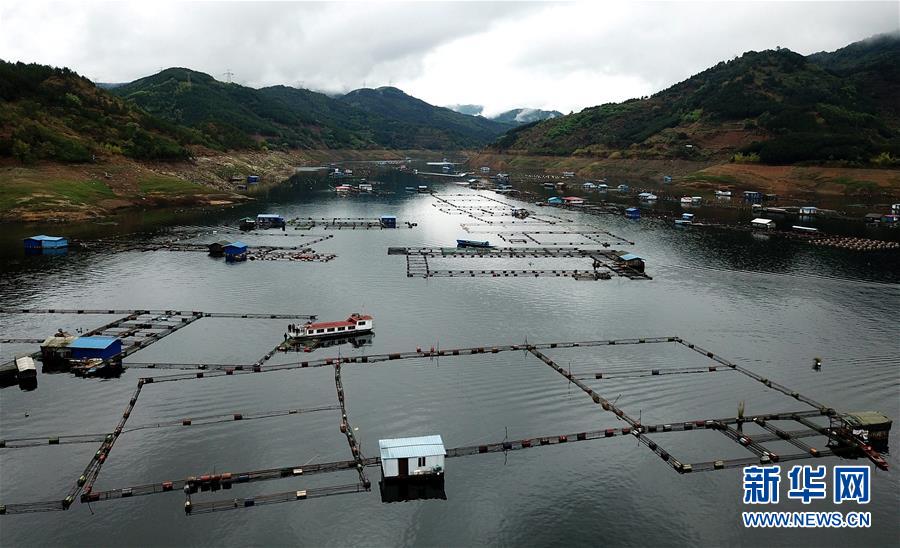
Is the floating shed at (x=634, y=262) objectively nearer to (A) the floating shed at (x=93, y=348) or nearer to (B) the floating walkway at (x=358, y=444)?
(B) the floating walkway at (x=358, y=444)

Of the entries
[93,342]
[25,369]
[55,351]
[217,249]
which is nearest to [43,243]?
[217,249]

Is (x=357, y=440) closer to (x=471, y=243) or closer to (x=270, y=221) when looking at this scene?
(x=471, y=243)

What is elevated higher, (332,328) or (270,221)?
(270,221)

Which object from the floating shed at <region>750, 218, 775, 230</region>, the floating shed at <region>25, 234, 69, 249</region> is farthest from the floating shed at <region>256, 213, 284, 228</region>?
the floating shed at <region>750, 218, 775, 230</region>

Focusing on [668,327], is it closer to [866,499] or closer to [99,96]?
[866,499]

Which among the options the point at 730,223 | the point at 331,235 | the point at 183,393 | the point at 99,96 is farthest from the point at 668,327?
the point at 99,96

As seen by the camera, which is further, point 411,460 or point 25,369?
point 25,369
